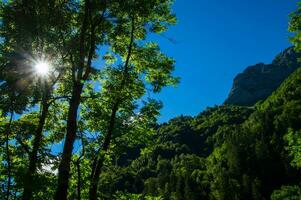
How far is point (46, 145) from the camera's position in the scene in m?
22.7

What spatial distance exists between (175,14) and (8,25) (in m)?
9.85

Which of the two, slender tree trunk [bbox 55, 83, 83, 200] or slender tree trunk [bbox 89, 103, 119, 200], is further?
slender tree trunk [bbox 89, 103, 119, 200]

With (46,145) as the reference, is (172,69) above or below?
above

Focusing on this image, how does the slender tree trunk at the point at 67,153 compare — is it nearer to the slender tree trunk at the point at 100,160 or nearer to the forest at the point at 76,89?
the forest at the point at 76,89

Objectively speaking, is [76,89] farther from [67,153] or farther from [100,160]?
[100,160]

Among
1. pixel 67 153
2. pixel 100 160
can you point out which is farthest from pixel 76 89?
pixel 100 160

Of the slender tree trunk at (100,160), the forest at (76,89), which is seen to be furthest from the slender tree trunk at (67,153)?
the slender tree trunk at (100,160)

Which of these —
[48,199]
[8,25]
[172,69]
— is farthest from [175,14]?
[48,199]

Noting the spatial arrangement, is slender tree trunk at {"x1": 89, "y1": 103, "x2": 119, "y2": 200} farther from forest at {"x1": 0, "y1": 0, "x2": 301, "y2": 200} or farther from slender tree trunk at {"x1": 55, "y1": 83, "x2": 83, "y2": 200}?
slender tree trunk at {"x1": 55, "y1": 83, "x2": 83, "y2": 200}

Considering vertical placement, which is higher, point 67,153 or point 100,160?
point 100,160

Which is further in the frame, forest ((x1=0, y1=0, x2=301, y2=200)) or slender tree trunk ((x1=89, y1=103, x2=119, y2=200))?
slender tree trunk ((x1=89, y1=103, x2=119, y2=200))

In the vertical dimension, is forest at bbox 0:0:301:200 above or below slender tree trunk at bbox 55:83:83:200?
above

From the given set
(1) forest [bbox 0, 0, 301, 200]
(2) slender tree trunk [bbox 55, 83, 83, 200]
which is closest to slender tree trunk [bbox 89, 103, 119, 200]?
(1) forest [bbox 0, 0, 301, 200]

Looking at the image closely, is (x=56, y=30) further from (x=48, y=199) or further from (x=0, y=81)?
(x=48, y=199)
